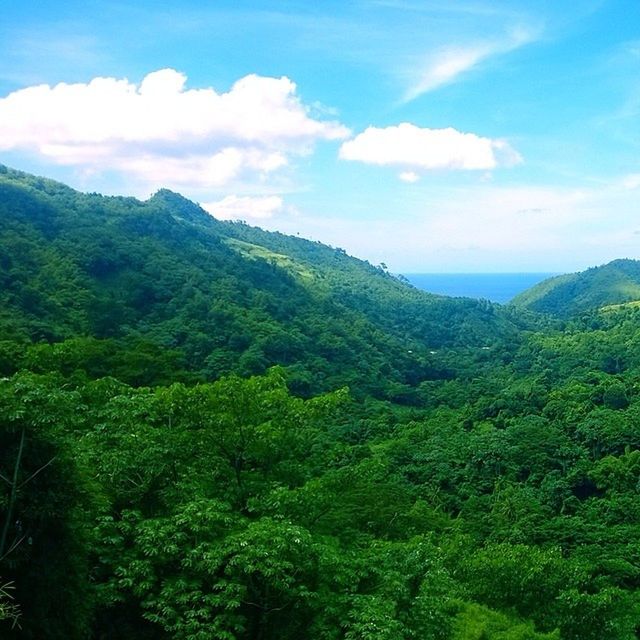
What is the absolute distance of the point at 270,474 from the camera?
1245cm

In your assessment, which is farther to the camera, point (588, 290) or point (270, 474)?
point (588, 290)

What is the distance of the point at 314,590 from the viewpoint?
9562mm

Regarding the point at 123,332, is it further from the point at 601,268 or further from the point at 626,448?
the point at 601,268

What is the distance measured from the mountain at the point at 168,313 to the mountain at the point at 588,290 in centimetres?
4852

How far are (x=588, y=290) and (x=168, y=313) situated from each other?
139m

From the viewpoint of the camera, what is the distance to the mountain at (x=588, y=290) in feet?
490

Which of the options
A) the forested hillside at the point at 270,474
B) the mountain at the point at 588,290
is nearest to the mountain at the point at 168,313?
the forested hillside at the point at 270,474

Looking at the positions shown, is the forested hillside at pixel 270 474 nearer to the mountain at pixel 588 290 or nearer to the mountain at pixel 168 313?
the mountain at pixel 168 313

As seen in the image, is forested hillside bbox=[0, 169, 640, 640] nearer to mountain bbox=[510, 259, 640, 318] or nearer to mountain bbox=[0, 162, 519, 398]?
mountain bbox=[0, 162, 519, 398]

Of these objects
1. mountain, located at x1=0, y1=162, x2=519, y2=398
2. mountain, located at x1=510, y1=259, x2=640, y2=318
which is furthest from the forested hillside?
mountain, located at x1=510, y1=259, x2=640, y2=318

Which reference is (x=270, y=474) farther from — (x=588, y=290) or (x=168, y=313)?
(x=588, y=290)

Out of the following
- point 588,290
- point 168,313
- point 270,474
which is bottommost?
point 270,474

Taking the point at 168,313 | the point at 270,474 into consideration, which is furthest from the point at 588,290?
the point at 270,474

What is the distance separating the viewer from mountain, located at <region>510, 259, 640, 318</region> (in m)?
149
